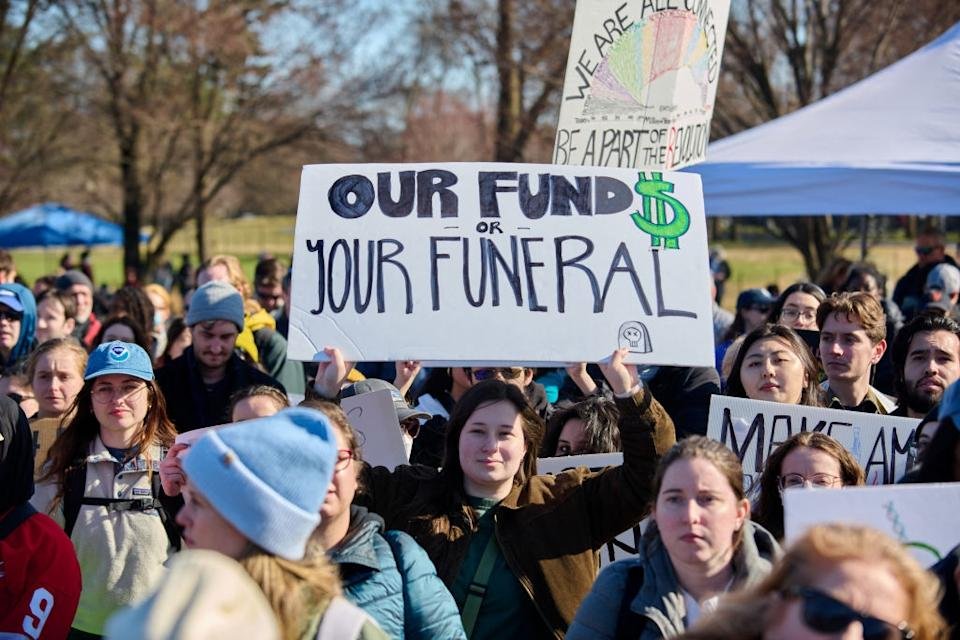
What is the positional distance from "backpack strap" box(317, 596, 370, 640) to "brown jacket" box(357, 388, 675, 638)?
1.29m

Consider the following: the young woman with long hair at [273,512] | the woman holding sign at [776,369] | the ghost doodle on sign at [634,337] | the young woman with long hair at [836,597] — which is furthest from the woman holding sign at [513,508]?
the young woman with long hair at [836,597]

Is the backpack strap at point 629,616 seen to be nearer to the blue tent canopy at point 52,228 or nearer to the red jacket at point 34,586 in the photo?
the red jacket at point 34,586

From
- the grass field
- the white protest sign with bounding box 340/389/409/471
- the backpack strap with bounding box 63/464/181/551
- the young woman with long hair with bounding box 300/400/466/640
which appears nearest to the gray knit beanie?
the white protest sign with bounding box 340/389/409/471

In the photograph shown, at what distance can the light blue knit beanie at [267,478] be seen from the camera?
8.07 feet

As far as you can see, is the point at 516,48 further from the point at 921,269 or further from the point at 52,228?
the point at 52,228

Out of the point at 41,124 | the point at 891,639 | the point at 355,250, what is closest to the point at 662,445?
the point at 355,250

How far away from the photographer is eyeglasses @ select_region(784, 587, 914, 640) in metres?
2.19

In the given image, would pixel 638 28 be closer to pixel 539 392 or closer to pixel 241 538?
pixel 539 392

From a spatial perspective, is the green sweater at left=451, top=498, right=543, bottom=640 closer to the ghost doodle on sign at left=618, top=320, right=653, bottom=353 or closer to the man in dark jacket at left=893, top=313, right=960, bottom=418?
the ghost doodle on sign at left=618, top=320, right=653, bottom=353

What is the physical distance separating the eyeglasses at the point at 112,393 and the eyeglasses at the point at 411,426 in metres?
1.06

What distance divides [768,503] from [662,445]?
0.41 meters

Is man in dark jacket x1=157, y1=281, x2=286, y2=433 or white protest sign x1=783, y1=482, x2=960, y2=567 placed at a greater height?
man in dark jacket x1=157, y1=281, x2=286, y2=433

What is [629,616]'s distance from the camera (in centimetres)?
308

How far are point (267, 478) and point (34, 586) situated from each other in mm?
1504
